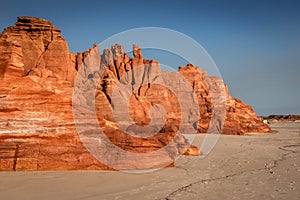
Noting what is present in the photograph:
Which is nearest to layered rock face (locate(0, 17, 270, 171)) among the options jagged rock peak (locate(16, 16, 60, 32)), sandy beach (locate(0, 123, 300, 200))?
jagged rock peak (locate(16, 16, 60, 32))

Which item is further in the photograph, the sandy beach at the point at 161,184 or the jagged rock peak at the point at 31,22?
the jagged rock peak at the point at 31,22

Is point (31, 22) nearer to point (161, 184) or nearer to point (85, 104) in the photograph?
point (85, 104)

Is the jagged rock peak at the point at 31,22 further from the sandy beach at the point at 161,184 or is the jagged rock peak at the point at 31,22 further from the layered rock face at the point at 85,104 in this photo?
the sandy beach at the point at 161,184

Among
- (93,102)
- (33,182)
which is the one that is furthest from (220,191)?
(93,102)

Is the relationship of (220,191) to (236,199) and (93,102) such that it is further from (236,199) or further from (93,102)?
(93,102)

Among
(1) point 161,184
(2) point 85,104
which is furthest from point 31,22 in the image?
(1) point 161,184

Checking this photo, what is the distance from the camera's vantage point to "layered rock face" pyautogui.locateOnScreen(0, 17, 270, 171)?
10.5 meters

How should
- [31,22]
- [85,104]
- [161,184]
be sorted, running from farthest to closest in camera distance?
[31,22]
[85,104]
[161,184]

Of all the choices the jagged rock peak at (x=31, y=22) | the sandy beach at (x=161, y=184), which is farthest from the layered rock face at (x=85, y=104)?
the sandy beach at (x=161, y=184)

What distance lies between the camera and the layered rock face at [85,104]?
1046 cm

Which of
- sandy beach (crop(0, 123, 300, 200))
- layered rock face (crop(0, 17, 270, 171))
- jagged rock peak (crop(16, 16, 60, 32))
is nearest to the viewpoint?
sandy beach (crop(0, 123, 300, 200))

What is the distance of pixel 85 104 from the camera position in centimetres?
2534

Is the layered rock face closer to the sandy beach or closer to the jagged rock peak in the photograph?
the jagged rock peak

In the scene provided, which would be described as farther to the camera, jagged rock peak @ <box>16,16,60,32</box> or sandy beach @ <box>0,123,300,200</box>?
jagged rock peak @ <box>16,16,60,32</box>
